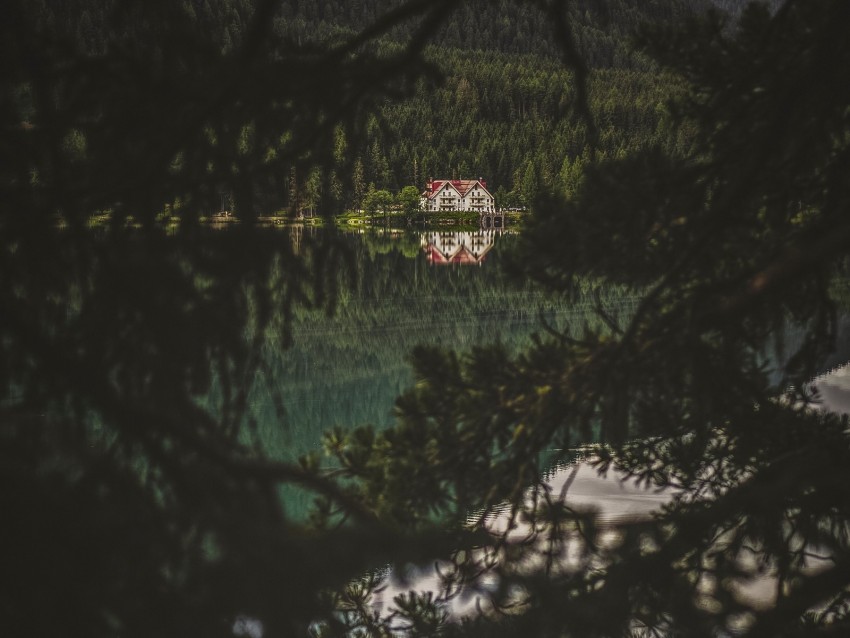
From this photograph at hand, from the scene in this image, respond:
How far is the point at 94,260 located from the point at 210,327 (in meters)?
0.34

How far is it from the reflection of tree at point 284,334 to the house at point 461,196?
222 feet

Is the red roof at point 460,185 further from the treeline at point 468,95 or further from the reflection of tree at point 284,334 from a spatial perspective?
the reflection of tree at point 284,334

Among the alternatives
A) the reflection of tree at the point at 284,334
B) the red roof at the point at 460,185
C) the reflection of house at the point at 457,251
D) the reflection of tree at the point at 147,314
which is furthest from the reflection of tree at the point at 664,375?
the red roof at the point at 460,185

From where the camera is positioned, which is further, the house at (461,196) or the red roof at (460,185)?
the house at (461,196)

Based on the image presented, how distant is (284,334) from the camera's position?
2.34 metres

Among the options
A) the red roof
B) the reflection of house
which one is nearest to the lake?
the reflection of house

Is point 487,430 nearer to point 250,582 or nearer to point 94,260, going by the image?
point 250,582

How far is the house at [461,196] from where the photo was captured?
71.1 metres

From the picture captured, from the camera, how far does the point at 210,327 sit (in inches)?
86.7

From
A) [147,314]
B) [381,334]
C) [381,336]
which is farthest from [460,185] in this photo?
[147,314]

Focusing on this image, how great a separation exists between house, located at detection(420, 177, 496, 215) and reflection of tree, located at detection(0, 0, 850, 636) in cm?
6752

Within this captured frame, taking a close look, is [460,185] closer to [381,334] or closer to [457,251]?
[457,251]

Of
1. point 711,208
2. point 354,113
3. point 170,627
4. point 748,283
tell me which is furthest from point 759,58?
point 170,627

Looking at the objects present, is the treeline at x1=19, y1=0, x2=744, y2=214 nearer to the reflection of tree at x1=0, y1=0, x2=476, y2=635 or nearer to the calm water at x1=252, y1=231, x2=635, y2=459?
the reflection of tree at x1=0, y1=0, x2=476, y2=635
